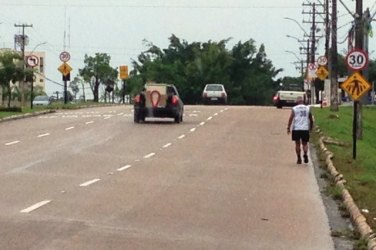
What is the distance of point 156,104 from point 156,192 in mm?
25187

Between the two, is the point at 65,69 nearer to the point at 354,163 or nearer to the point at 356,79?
the point at 356,79

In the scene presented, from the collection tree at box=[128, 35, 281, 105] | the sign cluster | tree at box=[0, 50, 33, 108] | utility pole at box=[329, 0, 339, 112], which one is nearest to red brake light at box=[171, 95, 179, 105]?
utility pole at box=[329, 0, 339, 112]

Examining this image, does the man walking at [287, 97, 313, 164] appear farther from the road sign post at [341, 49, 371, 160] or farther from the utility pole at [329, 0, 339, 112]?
the utility pole at [329, 0, 339, 112]

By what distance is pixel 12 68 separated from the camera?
56.8 metres

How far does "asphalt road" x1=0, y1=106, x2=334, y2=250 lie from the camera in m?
13.5

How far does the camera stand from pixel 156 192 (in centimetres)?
1920

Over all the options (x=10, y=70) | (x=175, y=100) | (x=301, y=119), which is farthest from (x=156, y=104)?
(x=301, y=119)

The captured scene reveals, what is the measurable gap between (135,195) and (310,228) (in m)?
4.56

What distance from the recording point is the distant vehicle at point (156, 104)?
44.2m

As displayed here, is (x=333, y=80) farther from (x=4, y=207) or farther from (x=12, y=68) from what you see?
(x=4, y=207)

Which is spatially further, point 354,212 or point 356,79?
point 356,79

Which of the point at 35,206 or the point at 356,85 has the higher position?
the point at 356,85

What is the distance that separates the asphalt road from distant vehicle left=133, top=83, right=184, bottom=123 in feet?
19.6

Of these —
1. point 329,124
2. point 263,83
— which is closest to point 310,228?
point 329,124
